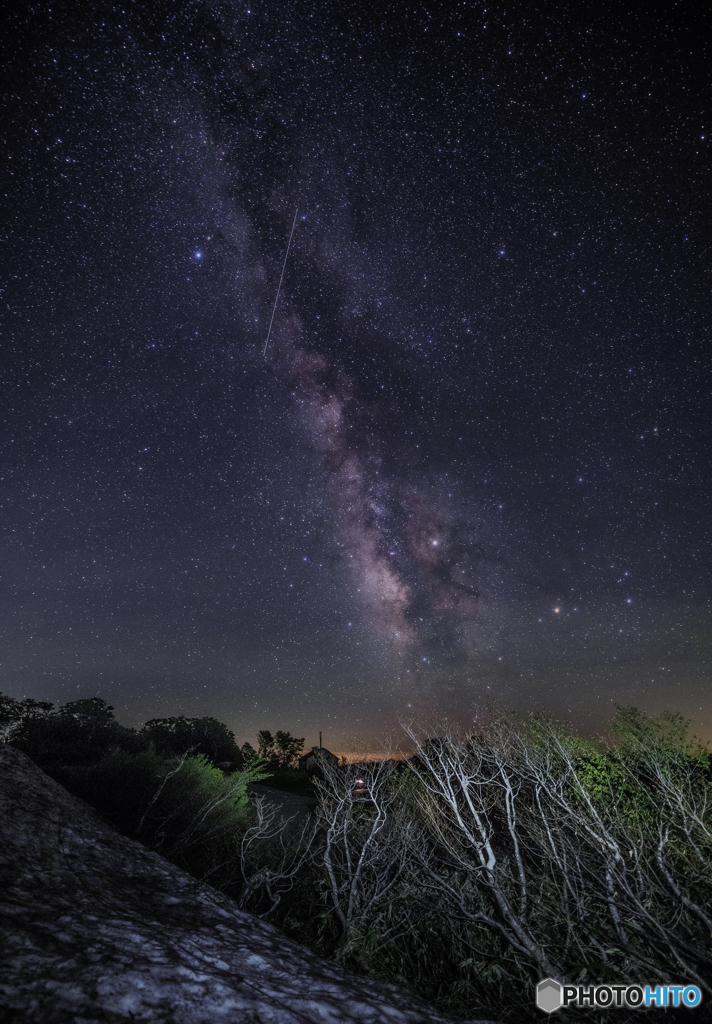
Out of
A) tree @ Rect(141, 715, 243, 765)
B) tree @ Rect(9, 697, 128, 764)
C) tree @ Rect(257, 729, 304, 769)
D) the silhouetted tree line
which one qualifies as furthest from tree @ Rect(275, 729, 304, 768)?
the silhouetted tree line

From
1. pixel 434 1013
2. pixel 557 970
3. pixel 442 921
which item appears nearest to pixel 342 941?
pixel 442 921

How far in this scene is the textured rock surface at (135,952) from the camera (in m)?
1.54

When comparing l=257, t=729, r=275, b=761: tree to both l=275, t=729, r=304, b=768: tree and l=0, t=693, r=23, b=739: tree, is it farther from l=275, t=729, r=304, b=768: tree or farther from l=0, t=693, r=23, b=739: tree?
l=0, t=693, r=23, b=739: tree

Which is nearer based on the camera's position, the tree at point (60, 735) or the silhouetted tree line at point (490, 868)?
the silhouetted tree line at point (490, 868)

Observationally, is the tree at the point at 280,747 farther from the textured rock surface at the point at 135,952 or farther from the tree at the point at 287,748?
the textured rock surface at the point at 135,952

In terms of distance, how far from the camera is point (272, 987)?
79.7 inches

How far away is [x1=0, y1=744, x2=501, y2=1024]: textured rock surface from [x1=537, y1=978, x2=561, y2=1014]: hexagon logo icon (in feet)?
31.1

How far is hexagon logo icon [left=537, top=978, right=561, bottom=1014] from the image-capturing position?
26.7 ft

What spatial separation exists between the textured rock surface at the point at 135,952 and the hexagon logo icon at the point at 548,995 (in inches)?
373

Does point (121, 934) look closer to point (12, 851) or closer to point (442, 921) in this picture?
point (12, 851)

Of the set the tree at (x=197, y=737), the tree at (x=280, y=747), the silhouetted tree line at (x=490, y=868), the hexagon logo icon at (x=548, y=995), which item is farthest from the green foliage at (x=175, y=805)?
the tree at (x=280, y=747)

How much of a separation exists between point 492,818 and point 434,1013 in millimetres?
25805

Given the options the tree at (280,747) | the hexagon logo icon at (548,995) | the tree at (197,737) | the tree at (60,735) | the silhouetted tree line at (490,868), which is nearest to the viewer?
the hexagon logo icon at (548,995)

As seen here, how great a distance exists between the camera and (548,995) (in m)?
8.88
